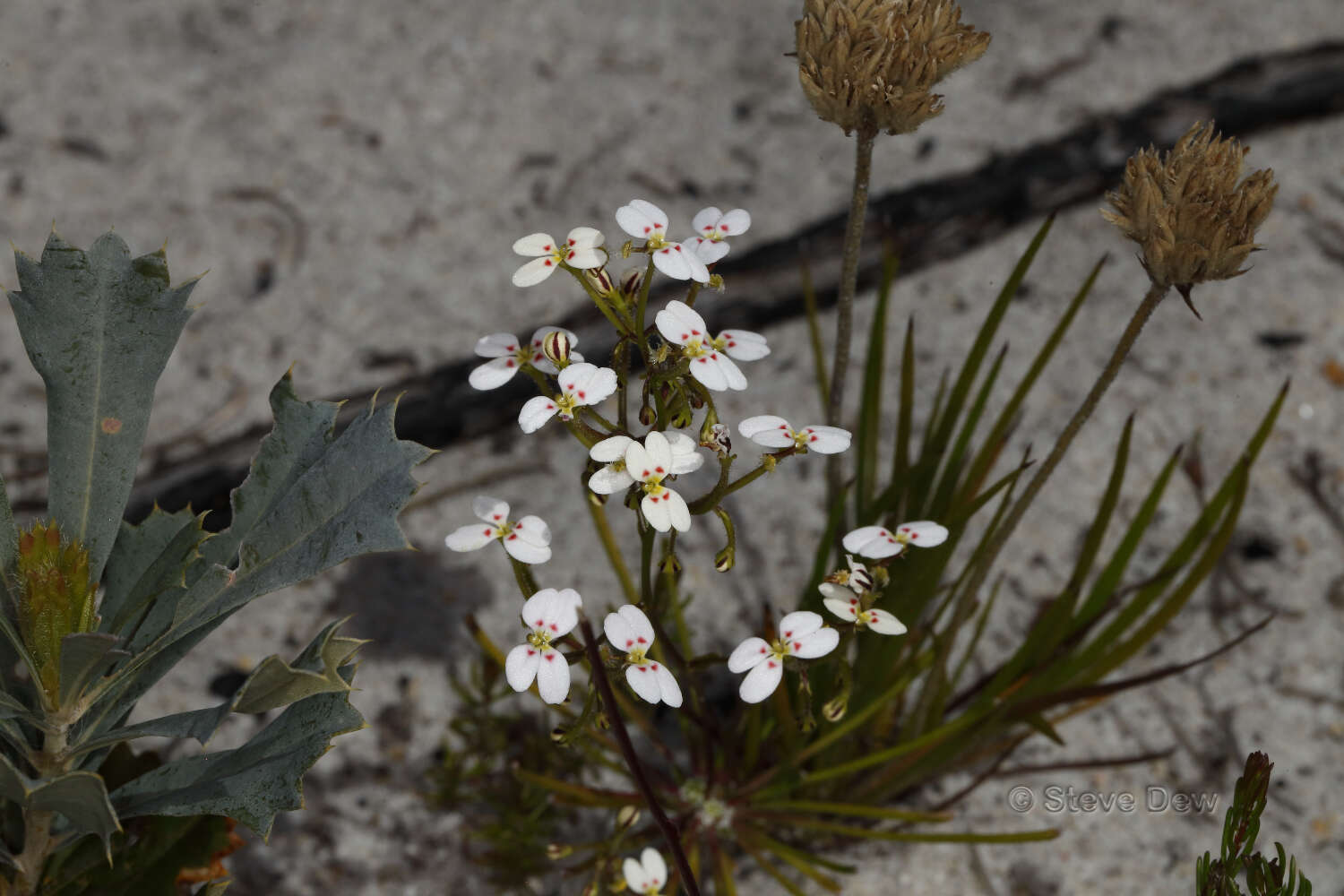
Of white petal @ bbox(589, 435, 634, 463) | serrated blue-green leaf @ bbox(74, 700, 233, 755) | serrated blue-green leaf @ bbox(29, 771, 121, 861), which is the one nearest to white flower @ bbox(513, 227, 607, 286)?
white petal @ bbox(589, 435, 634, 463)

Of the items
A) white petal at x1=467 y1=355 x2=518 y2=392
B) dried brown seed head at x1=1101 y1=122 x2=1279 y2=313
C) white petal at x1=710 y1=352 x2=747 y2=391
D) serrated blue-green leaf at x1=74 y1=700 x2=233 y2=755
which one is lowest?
serrated blue-green leaf at x1=74 y1=700 x2=233 y2=755

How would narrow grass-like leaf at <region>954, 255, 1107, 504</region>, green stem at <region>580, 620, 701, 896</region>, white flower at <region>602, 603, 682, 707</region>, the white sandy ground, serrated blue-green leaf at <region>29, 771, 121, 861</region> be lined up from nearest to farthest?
green stem at <region>580, 620, 701, 896</region>, serrated blue-green leaf at <region>29, 771, 121, 861</region>, white flower at <region>602, 603, 682, 707</region>, narrow grass-like leaf at <region>954, 255, 1107, 504</region>, the white sandy ground

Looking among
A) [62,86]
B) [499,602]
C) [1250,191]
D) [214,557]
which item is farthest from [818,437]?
[62,86]

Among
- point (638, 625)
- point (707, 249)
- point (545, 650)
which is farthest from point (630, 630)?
point (707, 249)

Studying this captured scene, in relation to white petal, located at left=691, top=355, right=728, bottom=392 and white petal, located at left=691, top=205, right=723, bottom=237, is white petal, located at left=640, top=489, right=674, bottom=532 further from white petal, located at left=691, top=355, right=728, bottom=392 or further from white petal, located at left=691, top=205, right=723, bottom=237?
white petal, located at left=691, top=205, right=723, bottom=237

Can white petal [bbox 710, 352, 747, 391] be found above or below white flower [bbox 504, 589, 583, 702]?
above

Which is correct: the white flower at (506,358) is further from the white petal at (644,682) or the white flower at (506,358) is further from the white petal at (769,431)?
the white petal at (644,682)

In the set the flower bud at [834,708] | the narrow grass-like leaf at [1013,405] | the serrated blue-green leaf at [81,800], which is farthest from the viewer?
the narrow grass-like leaf at [1013,405]

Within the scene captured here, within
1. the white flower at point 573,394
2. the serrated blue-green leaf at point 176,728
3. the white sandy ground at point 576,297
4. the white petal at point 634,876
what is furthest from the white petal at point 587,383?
the white sandy ground at point 576,297
